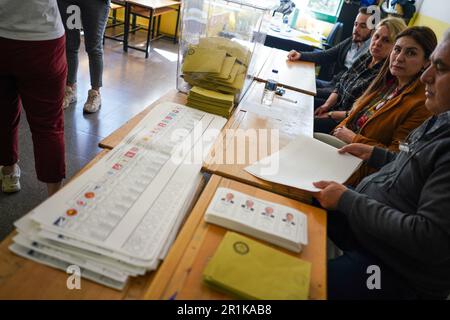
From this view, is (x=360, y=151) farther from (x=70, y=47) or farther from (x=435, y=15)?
(x=435, y=15)

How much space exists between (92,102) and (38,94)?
5.06 ft

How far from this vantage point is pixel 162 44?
5.21m

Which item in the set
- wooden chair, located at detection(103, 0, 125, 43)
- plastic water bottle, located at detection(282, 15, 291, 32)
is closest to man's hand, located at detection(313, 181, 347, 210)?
plastic water bottle, located at detection(282, 15, 291, 32)

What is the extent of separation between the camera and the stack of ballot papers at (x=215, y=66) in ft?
4.62

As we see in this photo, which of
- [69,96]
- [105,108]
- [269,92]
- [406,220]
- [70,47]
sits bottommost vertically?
[105,108]

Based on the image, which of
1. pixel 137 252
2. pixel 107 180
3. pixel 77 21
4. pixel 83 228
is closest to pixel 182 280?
pixel 137 252

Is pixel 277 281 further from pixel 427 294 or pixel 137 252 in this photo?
pixel 427 294

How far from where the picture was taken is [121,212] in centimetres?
77

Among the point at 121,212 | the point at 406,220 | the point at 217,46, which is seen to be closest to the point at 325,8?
the point at 217,46

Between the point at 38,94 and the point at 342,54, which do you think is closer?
the point at 38,94

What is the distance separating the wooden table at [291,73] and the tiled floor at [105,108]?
4.04 feet

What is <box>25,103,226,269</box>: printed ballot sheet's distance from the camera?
69 cm

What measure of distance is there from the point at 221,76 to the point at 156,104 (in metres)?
0.29

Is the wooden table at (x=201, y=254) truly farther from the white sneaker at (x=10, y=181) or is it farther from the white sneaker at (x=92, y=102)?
the white sneaker at (x=92, y=102)
